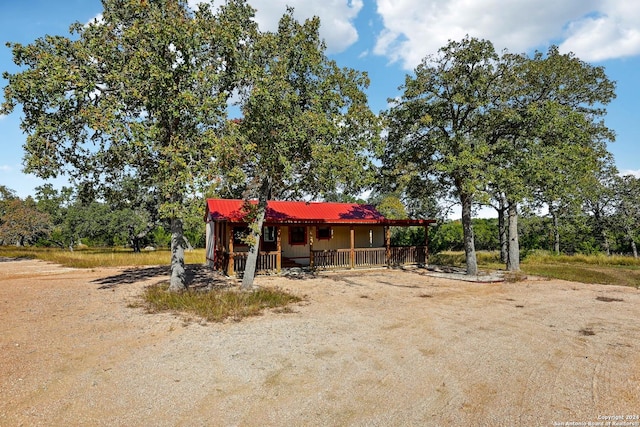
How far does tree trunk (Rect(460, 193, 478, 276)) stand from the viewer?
15.8 metres

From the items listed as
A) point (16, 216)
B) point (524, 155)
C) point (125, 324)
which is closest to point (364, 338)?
point (125, 324)

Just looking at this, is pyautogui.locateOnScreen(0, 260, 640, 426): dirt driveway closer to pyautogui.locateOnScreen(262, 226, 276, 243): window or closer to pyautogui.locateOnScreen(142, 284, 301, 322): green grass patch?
pyautogui.locateOnScreen(142, 284, 301, 322): green grass patch

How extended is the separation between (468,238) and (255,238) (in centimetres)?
1016

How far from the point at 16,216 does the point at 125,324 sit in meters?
44.8

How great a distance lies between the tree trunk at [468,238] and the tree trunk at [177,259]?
12222mm

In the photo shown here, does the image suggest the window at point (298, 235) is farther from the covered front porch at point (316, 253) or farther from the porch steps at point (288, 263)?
the porch steps at point (288, 263)

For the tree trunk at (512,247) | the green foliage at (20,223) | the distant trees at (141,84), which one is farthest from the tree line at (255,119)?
the green foliage at (20,223)

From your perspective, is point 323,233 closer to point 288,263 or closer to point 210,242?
point 288,263

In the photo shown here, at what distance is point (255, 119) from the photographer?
36.3 ft

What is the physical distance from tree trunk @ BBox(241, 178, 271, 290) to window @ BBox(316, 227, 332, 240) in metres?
7.35

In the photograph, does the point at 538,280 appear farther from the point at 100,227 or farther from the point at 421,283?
the point at 100,227

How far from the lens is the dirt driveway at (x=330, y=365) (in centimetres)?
393

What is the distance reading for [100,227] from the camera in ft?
113

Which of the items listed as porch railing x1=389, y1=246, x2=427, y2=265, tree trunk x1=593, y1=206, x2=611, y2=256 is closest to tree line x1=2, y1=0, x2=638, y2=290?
porch railing x1=389, y1=246, x2=427, y2=265
